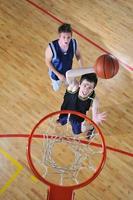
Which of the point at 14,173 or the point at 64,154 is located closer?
the point at 14,173

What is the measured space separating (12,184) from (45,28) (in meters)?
2.84

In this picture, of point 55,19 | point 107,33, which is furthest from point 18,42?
point 107,33

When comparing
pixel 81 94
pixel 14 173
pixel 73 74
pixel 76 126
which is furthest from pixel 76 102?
pixel 14 173

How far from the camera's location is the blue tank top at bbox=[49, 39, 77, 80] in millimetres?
5660

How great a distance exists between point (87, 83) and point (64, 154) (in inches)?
54.5

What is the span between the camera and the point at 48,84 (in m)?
6.76

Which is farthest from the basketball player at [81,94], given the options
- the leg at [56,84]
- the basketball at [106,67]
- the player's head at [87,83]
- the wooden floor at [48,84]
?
the wooden floor at [48,84]

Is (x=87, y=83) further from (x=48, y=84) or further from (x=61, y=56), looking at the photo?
(x=48, y=84)

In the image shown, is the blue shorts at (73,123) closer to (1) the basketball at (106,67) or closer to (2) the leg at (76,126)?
(2) the leg at (76,126)

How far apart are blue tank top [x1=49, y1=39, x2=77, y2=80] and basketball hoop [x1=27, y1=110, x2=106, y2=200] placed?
664 mm

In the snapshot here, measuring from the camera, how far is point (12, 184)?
5820 mm

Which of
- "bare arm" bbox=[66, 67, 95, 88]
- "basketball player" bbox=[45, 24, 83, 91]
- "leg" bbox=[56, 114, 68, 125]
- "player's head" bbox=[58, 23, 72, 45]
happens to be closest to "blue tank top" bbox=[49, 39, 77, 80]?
"basketball player" bbox=[45, 24, 83, 91]

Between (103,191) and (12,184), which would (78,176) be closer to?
(103,191)

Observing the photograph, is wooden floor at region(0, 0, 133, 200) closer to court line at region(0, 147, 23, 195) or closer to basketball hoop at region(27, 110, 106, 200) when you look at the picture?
court line at region(0, 147, 23, 195)
